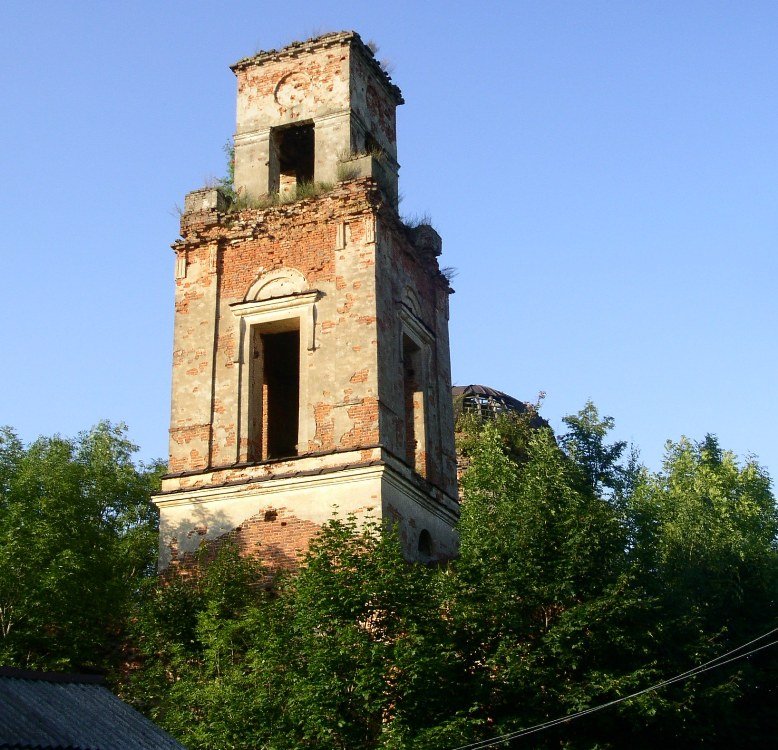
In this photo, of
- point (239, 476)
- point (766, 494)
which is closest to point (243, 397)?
point (239, 476)

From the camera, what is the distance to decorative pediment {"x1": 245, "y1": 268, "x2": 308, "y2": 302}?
60.0 feet

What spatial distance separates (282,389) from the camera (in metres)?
20.3

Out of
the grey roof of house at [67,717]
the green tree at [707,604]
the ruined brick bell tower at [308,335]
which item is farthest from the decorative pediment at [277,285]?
the grey roof of house at [67,717]

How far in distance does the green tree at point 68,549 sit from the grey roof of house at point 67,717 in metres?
5.35

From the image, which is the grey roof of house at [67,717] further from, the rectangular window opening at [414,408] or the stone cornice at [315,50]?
the stone cornice at [315,50]

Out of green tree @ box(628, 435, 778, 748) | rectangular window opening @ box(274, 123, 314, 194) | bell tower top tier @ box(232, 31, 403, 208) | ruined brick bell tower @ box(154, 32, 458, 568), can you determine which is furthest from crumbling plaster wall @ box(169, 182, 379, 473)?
green tree @ box(628, 435, 778, 748)

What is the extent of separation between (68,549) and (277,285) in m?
5.16

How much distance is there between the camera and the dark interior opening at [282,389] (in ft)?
65.3

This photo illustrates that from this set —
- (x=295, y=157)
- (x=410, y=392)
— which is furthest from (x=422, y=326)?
(x=295, y=157)

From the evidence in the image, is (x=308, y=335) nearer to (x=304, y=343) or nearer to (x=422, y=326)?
(x=304, y=343)

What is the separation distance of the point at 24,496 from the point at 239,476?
5.20 m

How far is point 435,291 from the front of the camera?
20609 mm

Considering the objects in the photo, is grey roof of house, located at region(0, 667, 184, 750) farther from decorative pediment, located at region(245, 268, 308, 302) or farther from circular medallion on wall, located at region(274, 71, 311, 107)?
circular medallion on wall, located at region(274, 71, 311, 107)

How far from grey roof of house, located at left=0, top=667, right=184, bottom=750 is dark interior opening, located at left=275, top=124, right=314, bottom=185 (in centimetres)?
1151
